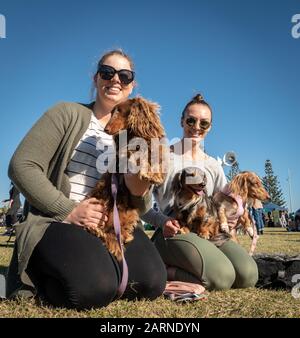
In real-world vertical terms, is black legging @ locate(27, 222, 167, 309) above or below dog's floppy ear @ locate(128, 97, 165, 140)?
below

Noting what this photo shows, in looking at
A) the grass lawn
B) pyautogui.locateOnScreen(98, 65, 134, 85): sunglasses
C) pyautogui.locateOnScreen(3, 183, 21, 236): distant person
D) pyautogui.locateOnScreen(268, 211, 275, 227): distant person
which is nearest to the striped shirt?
pyautogui.locateOnScreen(98, 65, 134, 85): sunglasses

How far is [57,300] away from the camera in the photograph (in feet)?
9.70

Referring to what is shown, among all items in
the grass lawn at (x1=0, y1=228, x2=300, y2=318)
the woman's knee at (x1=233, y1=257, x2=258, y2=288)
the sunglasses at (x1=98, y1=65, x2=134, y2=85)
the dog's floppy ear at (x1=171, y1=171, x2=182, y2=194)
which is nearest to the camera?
the grass lawn at (x1=0, y1=228, x2=300, y2=318)

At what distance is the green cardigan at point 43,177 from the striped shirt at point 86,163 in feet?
0.23

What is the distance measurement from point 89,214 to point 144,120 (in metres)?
0.86

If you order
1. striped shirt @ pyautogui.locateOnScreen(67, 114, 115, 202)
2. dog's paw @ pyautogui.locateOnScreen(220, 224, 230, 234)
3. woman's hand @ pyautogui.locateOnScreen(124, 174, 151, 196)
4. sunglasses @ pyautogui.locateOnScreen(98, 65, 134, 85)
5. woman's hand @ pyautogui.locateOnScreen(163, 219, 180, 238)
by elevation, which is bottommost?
dog's paw @ pyautogui.locateOnScreen(220, 224, 230, 234)

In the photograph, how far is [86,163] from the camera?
3428mm

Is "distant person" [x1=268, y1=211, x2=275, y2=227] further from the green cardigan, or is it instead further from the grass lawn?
the green cardigan

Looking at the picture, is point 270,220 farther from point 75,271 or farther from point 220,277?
point 75,271

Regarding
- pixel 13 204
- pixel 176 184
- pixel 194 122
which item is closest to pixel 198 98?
pixel 194 122

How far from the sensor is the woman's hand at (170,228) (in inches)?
159

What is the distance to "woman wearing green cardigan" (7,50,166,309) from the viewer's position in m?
2.91

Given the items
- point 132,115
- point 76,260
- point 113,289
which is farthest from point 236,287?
point 132,115

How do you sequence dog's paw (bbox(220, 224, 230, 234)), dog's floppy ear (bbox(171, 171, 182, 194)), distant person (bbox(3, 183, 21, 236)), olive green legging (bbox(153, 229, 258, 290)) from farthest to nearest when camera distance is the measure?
1. distant person (bbox(3, 183, 21, 236))
2. dog's paw (bbox(220, 224, 230, 234))
3. dog's floppy ear (bbox(171, 171, 182, 194))
4. olive green legging (bbox(153, 229, 258, 290))
